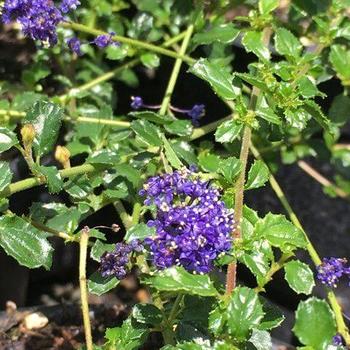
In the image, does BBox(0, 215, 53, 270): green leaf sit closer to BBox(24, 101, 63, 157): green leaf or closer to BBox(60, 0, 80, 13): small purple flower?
BBox(24, 101, 63, 157): green leaf

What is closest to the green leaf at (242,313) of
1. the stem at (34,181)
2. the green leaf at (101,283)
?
the green leaf at (101,283)

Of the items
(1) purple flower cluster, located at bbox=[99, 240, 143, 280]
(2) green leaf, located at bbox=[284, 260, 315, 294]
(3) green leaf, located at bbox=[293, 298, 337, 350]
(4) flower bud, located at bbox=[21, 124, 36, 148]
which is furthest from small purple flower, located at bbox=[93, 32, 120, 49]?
(3) green leaf, located at bbox=[293, 298, 337, 350]

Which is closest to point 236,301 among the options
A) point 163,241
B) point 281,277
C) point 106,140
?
point 163,241

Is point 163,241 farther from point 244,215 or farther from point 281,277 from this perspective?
point 281,277

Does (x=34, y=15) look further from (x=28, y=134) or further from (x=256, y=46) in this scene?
(x=256, y=46)

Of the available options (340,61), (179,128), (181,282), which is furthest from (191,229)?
(340,61)
